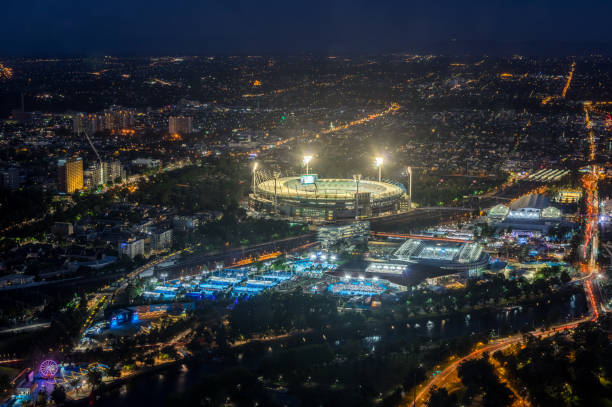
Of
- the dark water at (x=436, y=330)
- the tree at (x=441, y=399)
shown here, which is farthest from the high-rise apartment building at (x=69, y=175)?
the tree at (x=441, y=399)

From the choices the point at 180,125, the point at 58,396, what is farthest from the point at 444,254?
the point at 180,125

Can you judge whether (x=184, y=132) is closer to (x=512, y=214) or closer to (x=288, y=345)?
(x=512, y=214)

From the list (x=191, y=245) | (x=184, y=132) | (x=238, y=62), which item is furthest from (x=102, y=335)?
(x=238, y=62)

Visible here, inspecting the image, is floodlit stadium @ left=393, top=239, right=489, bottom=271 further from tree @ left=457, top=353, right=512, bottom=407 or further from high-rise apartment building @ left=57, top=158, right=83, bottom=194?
high-rise apartment building @ left=57, top=158, right=83, bottom=194

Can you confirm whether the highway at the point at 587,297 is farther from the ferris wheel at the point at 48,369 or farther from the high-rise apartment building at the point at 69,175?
the high-rise apartment building at the point at 69,175

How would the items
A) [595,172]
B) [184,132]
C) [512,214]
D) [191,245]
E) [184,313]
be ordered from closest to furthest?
1. [184,313]
2. [191,245]
3. [512,214]
4. [595,172]
5. [184,132]

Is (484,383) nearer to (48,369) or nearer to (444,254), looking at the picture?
(48,369)

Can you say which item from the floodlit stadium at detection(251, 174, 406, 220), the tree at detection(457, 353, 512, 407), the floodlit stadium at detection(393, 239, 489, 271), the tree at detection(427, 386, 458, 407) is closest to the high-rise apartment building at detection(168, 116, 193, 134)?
the floodlit stadium at detection(251, 174, 406, 220)
